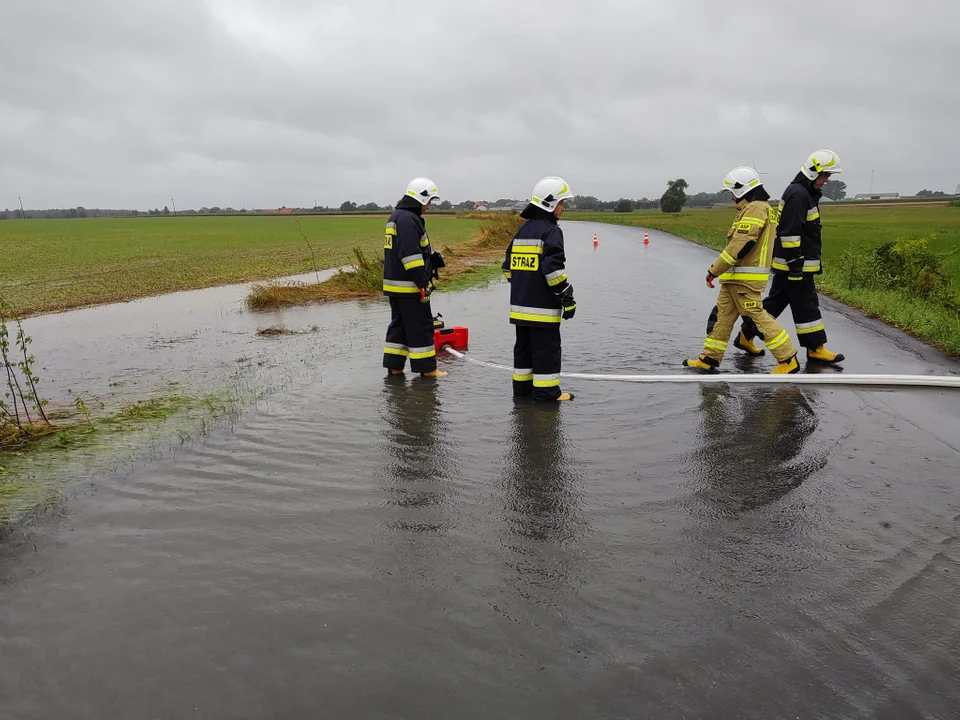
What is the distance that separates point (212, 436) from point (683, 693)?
3995 mm

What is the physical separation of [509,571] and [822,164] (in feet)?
20.1

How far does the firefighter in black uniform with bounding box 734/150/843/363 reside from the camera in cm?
688

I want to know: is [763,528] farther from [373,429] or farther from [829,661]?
[373,429]

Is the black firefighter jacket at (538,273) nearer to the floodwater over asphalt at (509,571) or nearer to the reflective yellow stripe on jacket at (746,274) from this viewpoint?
the floodwater over asphalt at (509,571)

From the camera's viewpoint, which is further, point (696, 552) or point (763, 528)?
point (763, 528)

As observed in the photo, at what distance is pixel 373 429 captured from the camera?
518 cm

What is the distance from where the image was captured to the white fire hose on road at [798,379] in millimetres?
6223

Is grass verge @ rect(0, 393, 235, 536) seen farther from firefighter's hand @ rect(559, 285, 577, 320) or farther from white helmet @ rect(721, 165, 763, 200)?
white helmet @ rect(721, 165, 763, 200)

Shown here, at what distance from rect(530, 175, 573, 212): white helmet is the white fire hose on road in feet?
6.28

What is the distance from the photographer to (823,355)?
7.27 m

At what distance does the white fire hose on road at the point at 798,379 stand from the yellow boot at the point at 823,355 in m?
0.61

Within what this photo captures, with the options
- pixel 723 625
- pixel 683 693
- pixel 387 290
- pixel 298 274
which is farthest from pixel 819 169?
pixel 298 274

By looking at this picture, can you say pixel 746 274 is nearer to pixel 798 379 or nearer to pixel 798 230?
pixel 798 230

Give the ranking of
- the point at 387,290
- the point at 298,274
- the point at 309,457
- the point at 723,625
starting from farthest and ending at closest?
the point at 298,274
the point at 387,290
the point at 309,457
the point at 723,625
